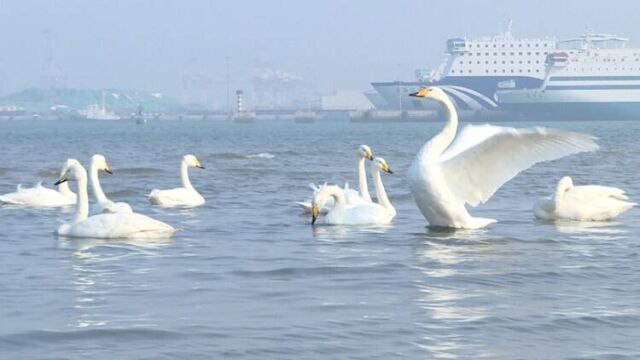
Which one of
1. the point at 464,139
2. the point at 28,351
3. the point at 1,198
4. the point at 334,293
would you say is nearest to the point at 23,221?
the point at 1,198

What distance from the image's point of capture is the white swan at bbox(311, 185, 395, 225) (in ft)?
41.8

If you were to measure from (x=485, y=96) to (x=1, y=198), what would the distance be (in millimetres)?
99016

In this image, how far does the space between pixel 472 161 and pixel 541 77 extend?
337ft

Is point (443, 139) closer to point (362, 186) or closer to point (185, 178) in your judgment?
point (362, 186)

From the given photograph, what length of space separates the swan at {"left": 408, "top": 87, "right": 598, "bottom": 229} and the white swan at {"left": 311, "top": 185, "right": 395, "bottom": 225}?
501 mm

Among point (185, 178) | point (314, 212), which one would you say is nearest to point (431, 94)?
point (314, 212)

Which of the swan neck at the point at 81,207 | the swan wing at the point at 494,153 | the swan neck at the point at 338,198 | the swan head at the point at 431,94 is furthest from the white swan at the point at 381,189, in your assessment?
the swan neck at the point at 81,207

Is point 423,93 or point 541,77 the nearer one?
point 423,93

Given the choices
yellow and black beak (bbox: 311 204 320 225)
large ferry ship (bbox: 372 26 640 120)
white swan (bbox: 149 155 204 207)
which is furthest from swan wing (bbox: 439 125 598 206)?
large ferry ship (bbox: 372 26 640 120)

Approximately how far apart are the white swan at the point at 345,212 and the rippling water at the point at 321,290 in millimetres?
209

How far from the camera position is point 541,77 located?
4473 inches

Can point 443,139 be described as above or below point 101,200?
→ above

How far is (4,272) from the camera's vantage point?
950cm

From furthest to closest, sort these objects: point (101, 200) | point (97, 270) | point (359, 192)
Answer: point (359, 192)
point (101, 200)
point (97, 270)
